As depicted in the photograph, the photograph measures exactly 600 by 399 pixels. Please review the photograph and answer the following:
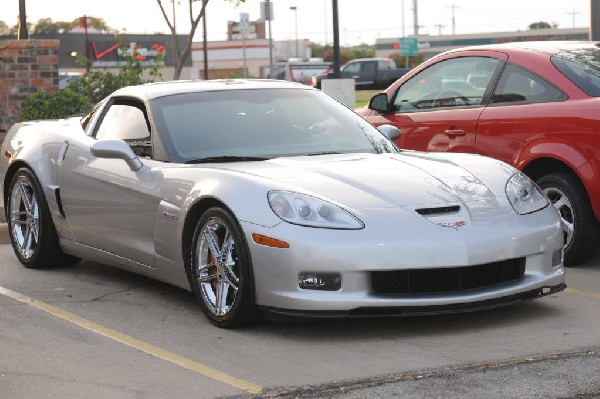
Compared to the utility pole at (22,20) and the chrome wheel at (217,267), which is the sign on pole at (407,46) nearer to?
the utility pole at (22,20)

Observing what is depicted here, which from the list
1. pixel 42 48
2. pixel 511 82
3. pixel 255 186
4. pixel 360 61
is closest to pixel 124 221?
pixel 255 186

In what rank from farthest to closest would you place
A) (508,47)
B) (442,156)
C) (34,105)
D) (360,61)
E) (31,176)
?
1. (360,61)
2. (34,105)
3. (508,47)
4. (31,176)
5. (442,156)

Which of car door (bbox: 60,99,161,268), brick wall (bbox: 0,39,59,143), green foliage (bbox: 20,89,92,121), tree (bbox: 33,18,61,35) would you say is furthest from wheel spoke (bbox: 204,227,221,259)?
tree (bbox: 33,18,61,35)

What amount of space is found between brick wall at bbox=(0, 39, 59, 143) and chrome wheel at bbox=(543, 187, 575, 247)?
8.87 meters

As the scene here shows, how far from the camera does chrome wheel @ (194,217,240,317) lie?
6.25m

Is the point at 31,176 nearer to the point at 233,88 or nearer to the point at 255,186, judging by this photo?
the point at 233,88

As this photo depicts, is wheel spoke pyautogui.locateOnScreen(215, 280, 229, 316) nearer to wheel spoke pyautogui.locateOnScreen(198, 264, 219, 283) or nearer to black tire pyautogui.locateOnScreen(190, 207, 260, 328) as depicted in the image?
black tire pyautogui.locateOnScreen(190, 207, 260, 328)

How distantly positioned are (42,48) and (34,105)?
1.18 metres

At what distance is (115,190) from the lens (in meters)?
7.30

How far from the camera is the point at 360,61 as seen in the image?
52.3 m

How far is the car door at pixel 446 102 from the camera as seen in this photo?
29.0 feet

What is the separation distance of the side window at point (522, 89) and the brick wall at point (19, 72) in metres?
8.21

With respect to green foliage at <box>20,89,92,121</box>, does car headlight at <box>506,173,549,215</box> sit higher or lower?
lower

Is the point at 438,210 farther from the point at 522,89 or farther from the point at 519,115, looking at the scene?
the point at 522,89
